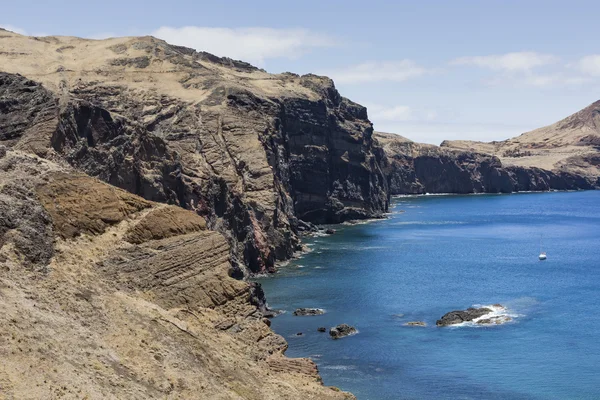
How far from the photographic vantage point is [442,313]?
106 meters

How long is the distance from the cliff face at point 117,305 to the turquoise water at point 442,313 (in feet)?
83.7

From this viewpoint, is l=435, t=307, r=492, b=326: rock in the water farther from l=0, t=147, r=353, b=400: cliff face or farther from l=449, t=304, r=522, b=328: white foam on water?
l=0, t=147, r=353, b=400: cliff face

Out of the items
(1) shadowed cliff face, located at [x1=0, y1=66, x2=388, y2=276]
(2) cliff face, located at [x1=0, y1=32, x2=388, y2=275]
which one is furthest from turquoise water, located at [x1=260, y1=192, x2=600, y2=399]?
(2) cliff face, located at [x1=0, y1=32, x2=388, y2=275]

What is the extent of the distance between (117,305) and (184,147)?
337 feet

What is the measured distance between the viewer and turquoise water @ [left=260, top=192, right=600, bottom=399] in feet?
255

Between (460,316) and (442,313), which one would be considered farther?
(442,313)

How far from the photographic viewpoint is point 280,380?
164ft

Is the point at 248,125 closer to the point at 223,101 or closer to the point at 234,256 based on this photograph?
the point at 223,101

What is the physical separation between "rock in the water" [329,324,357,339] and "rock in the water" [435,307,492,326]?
12.4m

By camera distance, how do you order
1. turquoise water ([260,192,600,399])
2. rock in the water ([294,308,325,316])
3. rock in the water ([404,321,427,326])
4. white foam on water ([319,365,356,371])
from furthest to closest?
rock in the water ([294,308,325,316]) < rock in the water ([404,321,427,326]) < white foam on water ([319,365,356,371]) < turquoise water ([260,192,600,399])

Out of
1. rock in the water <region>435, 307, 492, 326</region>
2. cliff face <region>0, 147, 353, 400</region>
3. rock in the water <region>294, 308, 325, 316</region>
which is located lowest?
rock in the water <region>435, 307, 492, 326</region>

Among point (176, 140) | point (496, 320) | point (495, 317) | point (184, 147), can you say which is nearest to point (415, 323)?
point (496, 320)

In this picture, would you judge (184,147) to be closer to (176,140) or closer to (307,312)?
(176,140)

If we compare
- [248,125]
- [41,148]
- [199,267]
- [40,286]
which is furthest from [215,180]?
[40,286]
